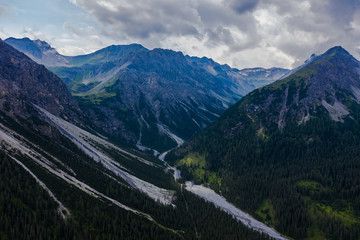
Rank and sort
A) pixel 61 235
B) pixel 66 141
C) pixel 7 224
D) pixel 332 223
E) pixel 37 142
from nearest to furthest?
pixel 7 224, pixel 61 235, pixel 332 223, pixel 37 142, pixel 66 141

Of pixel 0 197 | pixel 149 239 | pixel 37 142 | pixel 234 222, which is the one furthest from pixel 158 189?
pixel 0 197

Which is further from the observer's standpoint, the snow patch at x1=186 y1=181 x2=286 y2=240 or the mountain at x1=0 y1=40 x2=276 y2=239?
the snow patch at x1=186 y1=181 x2=286 y2=240

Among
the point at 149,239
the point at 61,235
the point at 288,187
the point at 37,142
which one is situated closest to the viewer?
the point at 61,235

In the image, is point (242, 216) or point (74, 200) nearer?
point (74, 200)

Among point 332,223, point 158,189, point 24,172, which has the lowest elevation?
point 158,189

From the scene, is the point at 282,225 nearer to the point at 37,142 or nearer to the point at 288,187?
the point at 288,187

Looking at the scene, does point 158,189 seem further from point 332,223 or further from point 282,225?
point 332,223

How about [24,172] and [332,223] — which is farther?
[332,223]

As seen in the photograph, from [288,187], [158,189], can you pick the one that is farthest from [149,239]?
[288,187]

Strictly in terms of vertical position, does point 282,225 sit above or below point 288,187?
below

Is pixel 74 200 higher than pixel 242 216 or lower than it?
higher

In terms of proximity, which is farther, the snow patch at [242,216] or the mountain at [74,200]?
the snow patch at [242,216]
